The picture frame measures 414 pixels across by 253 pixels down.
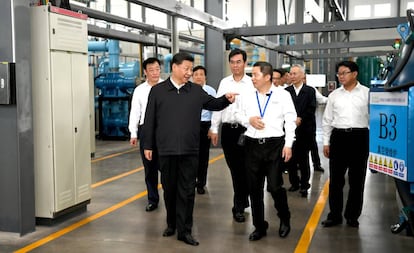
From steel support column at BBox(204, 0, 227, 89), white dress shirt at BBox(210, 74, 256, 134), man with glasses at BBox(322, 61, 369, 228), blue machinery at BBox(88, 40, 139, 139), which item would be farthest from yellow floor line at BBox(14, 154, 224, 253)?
blue machinery at BBox(88, 40, 139, 139)

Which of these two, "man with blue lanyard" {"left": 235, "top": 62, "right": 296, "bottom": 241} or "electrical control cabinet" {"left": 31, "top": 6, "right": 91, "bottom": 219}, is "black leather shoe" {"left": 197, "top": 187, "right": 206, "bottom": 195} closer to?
"electrical control cabinet" {"left": 31, "top": 6, "right": 91, "bottom": 219}

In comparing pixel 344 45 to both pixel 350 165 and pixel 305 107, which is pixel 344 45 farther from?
Answer: pixel 350 165

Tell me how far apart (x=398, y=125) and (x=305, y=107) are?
3214 mm

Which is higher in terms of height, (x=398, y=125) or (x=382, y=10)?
(x=382, y=10)

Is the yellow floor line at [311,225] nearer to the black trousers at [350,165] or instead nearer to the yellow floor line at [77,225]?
the black trousers at [350,165]

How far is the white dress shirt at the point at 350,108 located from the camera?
464cm

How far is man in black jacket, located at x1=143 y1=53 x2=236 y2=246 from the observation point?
169 inches

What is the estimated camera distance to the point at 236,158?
5094 mm

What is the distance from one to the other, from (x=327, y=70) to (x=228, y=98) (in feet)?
70.6

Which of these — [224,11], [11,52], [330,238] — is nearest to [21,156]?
[11,52]

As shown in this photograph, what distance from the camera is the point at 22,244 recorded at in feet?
14.2

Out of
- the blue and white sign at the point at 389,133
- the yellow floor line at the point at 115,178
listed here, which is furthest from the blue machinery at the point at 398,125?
the yellow floor line at the point at 115,178

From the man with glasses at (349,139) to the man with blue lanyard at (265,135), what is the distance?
683 millimetres

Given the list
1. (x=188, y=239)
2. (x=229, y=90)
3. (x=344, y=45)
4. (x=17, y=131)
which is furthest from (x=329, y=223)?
(x=344, y=45)
